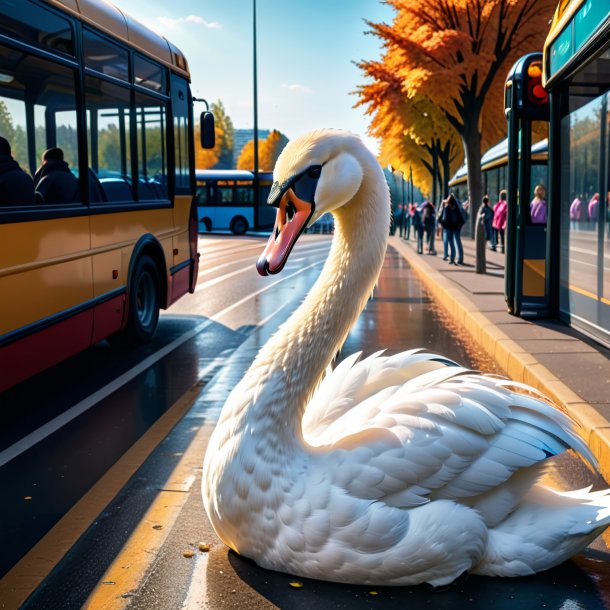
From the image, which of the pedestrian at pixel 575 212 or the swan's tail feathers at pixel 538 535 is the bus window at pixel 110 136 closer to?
the pedestrian at pixel 575 212

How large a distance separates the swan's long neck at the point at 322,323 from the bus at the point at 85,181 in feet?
9.68

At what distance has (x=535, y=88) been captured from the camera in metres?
10.4

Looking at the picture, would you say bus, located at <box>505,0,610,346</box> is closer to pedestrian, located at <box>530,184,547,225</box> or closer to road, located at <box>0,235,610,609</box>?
pedestrian, located at <box>530,184,547,225</box>

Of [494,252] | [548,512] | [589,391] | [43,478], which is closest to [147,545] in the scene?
[43,478]

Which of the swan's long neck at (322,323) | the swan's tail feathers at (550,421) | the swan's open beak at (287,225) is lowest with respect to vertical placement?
the swan's tail feathers at (550,421)

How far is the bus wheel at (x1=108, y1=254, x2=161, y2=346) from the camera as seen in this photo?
892 centimetres

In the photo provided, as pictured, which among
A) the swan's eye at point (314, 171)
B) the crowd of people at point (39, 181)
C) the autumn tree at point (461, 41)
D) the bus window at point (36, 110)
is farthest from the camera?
the autumn tree at point (461, 41)

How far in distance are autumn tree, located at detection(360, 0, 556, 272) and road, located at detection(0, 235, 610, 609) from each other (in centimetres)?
2065

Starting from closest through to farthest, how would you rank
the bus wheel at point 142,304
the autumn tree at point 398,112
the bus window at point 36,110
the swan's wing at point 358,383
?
1. the swan's wing at point 358,383
2. the bus window at point 36,110
3. the bus wheel at point 142,304
4. the autumn tree at point 398,112

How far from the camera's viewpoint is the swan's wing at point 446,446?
3.13 metres

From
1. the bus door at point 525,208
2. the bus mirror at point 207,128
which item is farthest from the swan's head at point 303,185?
the bus mirror at point 207,128

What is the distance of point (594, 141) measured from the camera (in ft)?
28.0

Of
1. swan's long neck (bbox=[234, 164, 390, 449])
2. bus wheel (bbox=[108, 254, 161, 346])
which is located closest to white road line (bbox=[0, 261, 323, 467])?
bus wheel (bbox=[108, 254, 161, 346])

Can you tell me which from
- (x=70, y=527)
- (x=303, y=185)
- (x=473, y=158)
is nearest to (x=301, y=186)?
(x=303, y=185)
